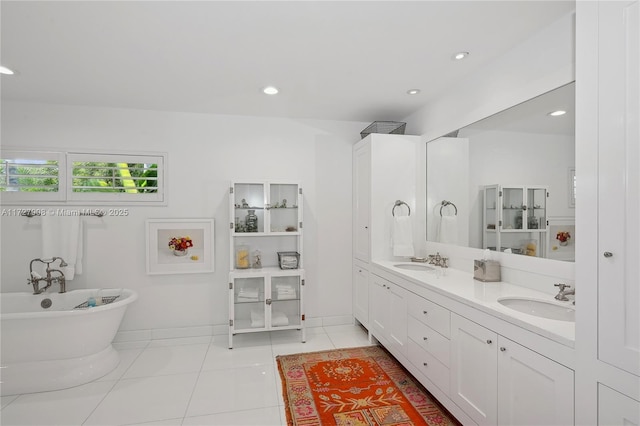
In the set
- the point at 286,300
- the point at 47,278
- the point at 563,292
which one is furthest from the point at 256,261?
the point at 563,292

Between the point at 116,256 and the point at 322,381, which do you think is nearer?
the point at 322,381

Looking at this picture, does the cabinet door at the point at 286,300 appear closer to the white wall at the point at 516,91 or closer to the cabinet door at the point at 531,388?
the white wall at the point at 516,91

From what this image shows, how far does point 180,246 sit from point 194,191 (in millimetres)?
621

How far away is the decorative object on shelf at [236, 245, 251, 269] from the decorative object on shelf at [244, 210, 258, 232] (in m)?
0.23

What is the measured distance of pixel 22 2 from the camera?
1746 millimetres

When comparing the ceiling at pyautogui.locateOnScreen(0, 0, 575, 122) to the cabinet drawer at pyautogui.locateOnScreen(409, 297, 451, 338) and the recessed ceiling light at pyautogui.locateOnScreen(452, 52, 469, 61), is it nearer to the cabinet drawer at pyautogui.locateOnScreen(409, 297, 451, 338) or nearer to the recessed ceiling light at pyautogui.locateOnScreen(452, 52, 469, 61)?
the recessed ceiling light at pyautogui.locateOnScreen(452, 52, 469, 61)

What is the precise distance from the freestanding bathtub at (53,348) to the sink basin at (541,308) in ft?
10.0

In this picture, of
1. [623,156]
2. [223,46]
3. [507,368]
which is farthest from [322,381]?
[223,46]

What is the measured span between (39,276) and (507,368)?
13.3ft

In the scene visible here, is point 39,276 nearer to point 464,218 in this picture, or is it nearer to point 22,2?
point 22,2

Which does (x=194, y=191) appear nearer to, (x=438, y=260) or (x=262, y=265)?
(x=262, y=265)

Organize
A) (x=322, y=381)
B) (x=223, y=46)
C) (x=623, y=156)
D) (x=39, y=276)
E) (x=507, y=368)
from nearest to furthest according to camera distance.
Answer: (x=623, y=156) → (x=507, y=368) → (x=223, y=46) → (x=322, y=381) → (x=39, y=276)

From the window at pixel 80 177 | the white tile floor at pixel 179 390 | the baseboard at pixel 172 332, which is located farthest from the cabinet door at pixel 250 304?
the window at pixel 80 177

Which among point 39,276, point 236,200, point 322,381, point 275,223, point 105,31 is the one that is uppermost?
point 105,31
